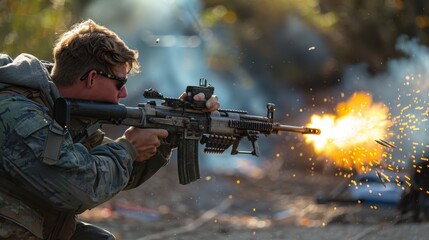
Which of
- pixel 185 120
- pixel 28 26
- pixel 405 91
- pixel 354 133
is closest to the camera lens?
pixel 185 120

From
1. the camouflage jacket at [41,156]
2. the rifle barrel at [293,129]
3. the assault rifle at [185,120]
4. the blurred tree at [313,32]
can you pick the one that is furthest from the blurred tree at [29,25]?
the blurred tree at [313,32]

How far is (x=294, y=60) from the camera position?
2205 cm

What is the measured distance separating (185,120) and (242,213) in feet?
28.0

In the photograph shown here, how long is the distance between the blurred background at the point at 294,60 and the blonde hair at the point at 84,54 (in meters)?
4.86

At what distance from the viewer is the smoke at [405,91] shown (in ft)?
34.7

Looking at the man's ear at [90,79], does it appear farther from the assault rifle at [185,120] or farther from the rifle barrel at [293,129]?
the rifle barrel at [293,129]

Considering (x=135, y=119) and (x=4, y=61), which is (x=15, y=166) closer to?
(x=4, y=61)

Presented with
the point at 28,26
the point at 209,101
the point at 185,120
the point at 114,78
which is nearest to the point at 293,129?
the point at 209,101

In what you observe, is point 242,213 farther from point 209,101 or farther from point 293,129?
point 209,101

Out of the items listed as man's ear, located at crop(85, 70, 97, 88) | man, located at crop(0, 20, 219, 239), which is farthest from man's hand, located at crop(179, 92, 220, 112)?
man's ear, located at crop(85, 70, 97, 88)

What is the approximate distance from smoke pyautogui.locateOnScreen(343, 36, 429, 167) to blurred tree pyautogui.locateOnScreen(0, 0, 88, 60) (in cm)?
435

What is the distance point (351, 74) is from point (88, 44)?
1304 cm

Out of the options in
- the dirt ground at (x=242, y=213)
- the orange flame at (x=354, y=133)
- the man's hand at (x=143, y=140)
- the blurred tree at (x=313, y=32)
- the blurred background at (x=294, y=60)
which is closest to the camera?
the man's hand at (x=143, y=140)

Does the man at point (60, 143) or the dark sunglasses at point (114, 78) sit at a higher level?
the dark sunglasses at point (114, 78)
